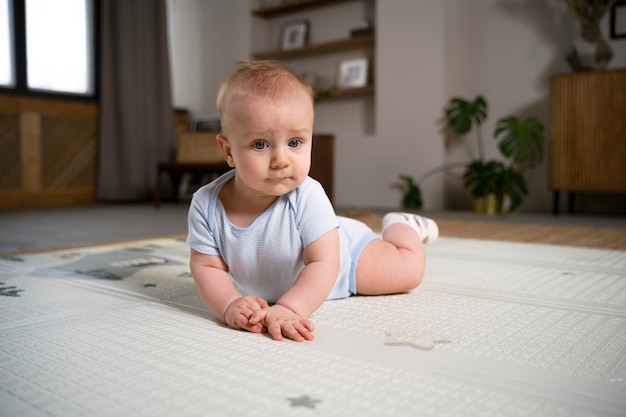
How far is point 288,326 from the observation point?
0.81 meters

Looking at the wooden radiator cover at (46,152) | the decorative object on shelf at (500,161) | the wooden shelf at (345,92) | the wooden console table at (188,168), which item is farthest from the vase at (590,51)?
the wooden radiator cover at (46,152)

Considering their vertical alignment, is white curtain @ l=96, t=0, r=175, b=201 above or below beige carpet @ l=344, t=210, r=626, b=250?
above

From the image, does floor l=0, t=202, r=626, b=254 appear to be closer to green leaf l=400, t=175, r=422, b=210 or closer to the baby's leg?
green leaf l=400, t=175, r=422, b=210

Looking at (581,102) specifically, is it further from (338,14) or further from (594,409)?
(594,409)

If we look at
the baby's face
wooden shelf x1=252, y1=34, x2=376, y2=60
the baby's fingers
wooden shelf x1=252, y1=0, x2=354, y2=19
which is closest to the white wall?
wooden shelf x1=252, y1=0, x2=354, y2=19

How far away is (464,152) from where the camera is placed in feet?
13.7

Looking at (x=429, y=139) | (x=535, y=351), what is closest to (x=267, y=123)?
(x=535, y=351)

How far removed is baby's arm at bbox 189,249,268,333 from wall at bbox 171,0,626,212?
11.1 ft

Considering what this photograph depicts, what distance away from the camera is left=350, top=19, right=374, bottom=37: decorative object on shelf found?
14.5ft

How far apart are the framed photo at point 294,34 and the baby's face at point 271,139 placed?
4.12 m

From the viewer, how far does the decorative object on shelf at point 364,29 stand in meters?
4.41

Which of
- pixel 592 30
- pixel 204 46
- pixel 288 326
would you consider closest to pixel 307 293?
pixel 288 326

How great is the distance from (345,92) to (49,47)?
8.00ft

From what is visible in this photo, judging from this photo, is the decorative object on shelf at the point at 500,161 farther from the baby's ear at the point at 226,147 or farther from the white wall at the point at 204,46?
the baby's ear at the point at 226,147
